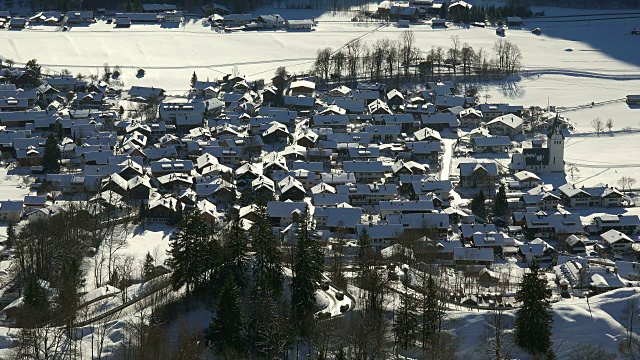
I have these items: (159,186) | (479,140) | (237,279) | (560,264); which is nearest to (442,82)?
(479,140)

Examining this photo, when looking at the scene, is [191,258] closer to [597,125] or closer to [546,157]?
[546,157]

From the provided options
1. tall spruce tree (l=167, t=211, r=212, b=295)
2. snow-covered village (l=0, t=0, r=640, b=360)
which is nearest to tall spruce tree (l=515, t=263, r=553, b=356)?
snow-covered village (l=0, t=0, r=640, b=360)

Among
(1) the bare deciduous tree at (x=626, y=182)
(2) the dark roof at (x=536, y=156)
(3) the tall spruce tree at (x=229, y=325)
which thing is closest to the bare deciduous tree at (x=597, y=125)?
(2) the dark roof at (x=536, y=156)

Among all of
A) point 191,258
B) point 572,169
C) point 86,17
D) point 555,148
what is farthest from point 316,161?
point 86,17

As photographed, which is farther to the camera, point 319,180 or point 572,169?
point 572,169

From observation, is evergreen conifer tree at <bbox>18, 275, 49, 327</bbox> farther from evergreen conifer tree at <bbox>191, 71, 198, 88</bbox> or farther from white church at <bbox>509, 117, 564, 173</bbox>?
evergreen conifer tree at <bbox>191, 71, 198, 88</bbox>
